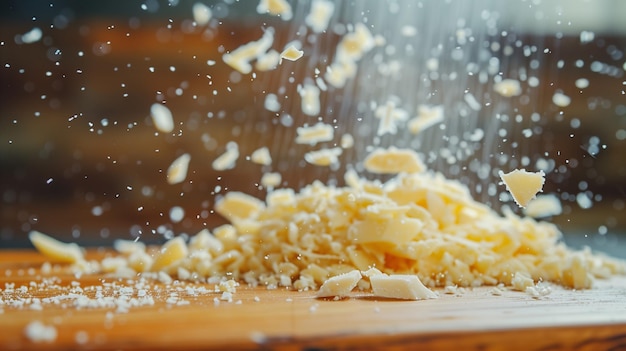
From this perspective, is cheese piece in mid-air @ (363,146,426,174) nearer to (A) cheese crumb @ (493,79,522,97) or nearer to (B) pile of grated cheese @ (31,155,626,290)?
(B) pile of grated cheese @ (31,155,626,290)

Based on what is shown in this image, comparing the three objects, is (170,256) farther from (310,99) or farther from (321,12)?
(321,12)

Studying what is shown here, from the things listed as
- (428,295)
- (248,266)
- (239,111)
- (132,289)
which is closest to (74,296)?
(132,289)

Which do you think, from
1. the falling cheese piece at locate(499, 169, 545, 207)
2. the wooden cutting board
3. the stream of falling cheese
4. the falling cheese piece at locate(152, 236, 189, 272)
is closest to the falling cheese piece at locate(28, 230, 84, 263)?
the stream of falling cheese

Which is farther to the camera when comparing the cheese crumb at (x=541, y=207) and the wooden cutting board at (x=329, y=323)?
the cheese crumb at (x=541, y=207)

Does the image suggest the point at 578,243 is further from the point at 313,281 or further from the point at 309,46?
the point at 313,281

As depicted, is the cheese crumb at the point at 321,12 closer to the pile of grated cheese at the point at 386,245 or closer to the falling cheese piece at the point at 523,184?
the pile of grated cheese at the point at 386,245

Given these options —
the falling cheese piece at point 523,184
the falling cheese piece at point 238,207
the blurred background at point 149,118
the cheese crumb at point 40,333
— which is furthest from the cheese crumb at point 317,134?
the blurred background at point 149,118
